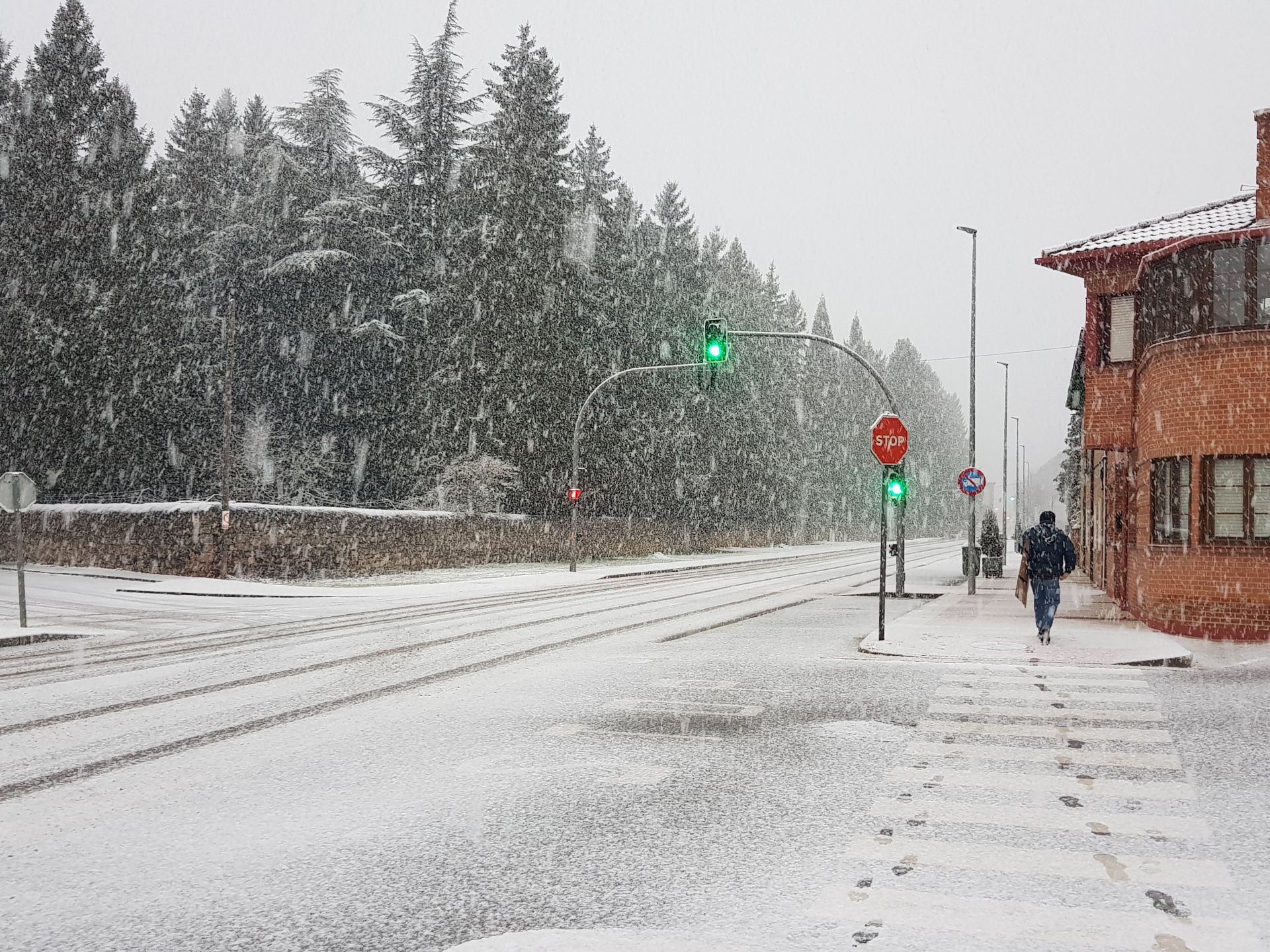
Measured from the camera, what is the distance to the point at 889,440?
52.4 ft

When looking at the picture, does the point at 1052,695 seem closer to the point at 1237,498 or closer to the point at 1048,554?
the point at 1048,554

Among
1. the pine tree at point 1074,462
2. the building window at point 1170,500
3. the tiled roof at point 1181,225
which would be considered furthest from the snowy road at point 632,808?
the pine tree at point 1074,462

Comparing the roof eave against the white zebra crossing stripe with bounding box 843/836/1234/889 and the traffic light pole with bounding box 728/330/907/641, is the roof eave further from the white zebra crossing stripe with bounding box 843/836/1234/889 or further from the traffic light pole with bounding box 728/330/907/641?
the white zebra crossing stripe with bounding box 843/836/1234/889

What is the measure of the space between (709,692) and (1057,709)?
3110 mm

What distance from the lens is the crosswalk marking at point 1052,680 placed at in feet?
37.2

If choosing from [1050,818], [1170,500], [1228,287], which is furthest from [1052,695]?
[1228,287]

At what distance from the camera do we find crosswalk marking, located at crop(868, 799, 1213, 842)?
18.9 ft

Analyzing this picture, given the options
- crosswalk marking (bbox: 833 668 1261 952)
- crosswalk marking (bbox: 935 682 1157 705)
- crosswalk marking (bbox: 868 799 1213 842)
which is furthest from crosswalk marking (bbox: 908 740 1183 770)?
crosswalk marking (bbox: 935 682 1157 705)

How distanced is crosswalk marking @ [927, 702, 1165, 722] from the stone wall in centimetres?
2473

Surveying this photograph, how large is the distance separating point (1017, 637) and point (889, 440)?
3.33m

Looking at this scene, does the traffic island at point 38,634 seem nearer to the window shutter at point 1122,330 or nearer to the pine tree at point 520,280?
the window shutter at point 1122,330

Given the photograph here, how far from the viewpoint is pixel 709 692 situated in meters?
10.5

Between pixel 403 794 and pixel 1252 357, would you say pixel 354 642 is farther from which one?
pixel 1252 357

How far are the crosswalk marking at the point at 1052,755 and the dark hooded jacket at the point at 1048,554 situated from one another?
23.7 feet
